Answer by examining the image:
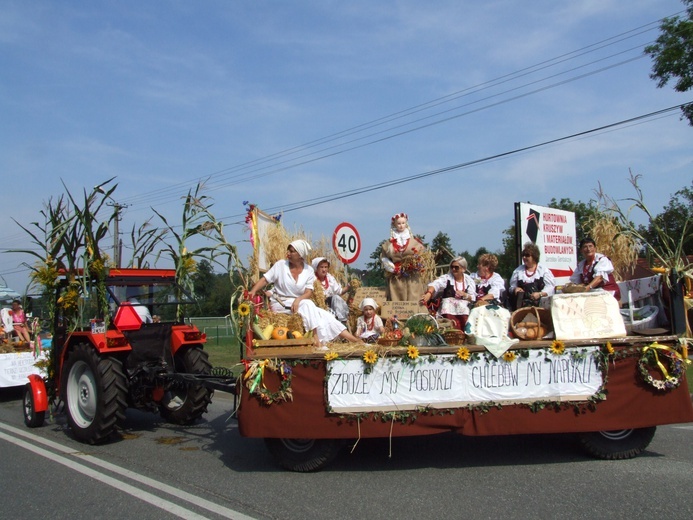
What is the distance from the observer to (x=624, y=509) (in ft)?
15.2

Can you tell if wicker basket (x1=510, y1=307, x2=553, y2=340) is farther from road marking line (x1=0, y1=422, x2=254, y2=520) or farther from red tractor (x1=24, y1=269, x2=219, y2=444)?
red tractor (x1=24, y1=269, x2=219, y2=444)

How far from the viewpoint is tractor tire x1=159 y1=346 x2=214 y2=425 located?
820cm

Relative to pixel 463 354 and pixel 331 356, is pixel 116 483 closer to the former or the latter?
pixel 331 356

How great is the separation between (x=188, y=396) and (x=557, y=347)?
190 inches

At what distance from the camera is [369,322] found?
8023mm

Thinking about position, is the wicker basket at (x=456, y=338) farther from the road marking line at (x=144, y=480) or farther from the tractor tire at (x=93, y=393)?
the tractor tire at (x=93, y=393)

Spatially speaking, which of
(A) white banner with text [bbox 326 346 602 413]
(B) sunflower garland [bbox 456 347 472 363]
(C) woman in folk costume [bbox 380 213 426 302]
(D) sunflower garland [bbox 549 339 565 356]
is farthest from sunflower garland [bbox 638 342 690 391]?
(C) woman in folk costume [bbox 380 213 426 302]

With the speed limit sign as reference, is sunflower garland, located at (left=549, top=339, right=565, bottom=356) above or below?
below

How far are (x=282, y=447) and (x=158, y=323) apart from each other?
3.26 meters

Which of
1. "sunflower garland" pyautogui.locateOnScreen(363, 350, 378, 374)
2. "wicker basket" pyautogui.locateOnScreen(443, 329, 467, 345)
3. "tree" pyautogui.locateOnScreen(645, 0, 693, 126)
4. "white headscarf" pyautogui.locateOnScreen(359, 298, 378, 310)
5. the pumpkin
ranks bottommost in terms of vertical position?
"sunflower garland" pyautogui.locateOnScreen(363, 350, 378, 374)

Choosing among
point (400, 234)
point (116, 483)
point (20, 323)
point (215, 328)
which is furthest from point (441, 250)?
point (215, 328)

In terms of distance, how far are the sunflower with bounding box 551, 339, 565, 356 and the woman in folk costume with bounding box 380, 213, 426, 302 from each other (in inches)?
122

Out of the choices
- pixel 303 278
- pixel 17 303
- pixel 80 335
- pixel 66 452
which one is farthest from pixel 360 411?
pixel 17 303

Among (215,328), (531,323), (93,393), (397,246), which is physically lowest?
Answer: (93,393)
